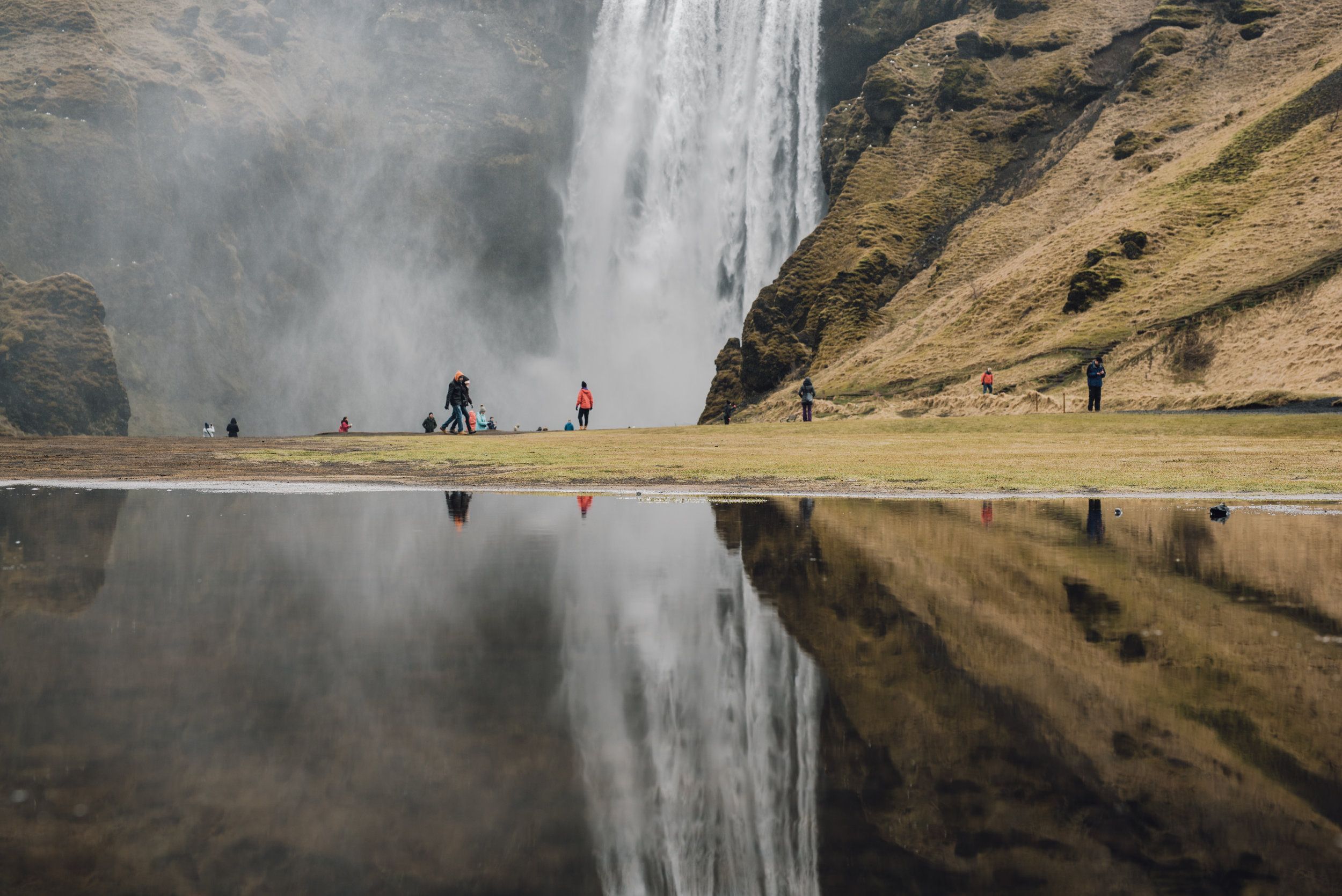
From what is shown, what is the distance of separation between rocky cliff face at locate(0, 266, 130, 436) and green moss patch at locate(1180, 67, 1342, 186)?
89066mm

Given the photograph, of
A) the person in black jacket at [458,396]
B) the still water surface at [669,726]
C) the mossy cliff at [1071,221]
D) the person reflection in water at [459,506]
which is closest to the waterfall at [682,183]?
the mossy cliff at [1071,221]

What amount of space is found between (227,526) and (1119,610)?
796 centimetres

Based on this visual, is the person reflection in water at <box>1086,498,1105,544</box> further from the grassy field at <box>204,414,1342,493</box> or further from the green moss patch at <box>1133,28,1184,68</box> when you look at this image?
the green moss patch at <box>1133,28,1184,68</box>

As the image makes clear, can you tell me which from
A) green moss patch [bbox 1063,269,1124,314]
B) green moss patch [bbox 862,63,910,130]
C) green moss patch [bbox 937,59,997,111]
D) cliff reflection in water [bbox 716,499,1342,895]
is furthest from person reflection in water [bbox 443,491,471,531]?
green moss patch [bbox 862,63,910,130]

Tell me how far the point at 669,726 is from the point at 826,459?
17955 mm

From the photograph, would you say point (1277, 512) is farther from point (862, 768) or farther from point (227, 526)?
point (227, 526)

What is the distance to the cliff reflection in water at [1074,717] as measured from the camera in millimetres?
2652

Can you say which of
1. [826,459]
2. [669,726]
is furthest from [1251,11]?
[669,726]

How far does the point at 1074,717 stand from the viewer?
3791 mm

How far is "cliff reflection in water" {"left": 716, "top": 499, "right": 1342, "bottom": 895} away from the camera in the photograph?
2652 mm

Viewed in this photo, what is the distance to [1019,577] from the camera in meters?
6.77

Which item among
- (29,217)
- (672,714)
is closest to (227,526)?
(672,714)

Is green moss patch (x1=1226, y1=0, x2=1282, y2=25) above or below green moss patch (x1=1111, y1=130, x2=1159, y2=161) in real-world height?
above

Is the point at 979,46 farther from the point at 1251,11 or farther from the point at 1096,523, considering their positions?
the point at 1096,523
